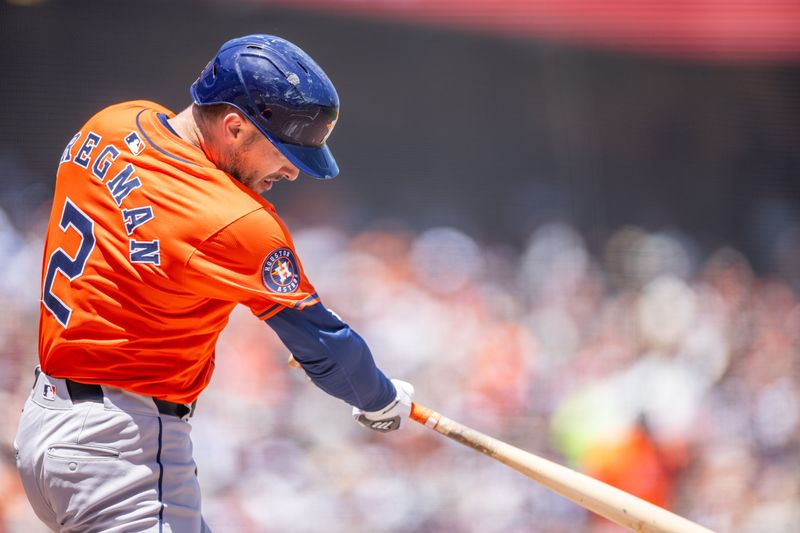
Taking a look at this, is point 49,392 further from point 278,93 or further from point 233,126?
point 278,93

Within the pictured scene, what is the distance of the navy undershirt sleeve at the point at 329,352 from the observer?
5.49 ft

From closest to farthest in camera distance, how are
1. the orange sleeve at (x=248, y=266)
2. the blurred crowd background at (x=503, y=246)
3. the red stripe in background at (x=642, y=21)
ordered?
1. the orange sleeve at (x=248, y=266)
2. the blurred crowd background at (x=503, y=246)
3. the red stripe in background at (x=642, y=21)

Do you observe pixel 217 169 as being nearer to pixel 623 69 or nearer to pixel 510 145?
pixel 510 145

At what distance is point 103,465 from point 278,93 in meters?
0.78

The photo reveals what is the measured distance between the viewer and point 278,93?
68.3 inches

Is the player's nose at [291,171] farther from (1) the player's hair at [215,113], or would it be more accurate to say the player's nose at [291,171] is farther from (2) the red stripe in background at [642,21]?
(2) the red stripe in background at [642,21]

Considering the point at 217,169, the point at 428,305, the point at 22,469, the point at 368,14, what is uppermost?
the point at 368,14

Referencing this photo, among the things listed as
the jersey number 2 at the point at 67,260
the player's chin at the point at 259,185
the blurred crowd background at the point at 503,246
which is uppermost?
the blurred crowd background at the point at 503,246

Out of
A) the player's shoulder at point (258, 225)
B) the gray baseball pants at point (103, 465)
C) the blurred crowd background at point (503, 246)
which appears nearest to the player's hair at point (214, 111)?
the player's shoulder at point (258, 225)

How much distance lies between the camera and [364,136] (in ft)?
14.3

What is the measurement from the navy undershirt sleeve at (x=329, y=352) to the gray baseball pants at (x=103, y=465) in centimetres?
30

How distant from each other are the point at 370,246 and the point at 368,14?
3.84ft

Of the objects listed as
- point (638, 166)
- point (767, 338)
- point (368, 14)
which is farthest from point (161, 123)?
point (767, 338)

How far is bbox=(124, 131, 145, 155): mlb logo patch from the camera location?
171cm
